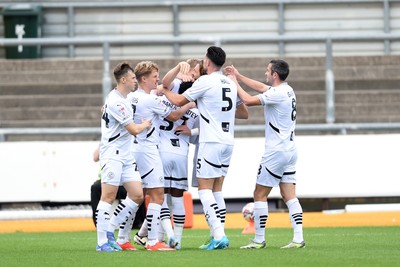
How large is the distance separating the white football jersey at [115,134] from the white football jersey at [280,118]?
1.77 metres

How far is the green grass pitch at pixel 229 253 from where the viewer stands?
1428 cm

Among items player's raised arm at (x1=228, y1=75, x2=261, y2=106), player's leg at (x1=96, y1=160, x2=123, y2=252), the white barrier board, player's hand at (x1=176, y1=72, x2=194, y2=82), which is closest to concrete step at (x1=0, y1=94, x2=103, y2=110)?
the white barrier board

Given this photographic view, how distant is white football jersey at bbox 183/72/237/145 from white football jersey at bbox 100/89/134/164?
2.75ft

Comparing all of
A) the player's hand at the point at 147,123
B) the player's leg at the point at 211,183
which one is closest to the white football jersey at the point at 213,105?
the player's leg at the point at 211,183

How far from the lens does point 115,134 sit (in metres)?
16.0

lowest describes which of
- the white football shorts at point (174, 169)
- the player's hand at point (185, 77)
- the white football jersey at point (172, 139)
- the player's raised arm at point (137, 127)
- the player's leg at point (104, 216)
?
the player's leg at point (104, 216)

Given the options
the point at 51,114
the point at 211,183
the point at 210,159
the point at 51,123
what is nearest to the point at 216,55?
the point at 210,159

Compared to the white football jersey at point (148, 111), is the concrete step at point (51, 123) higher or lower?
lower

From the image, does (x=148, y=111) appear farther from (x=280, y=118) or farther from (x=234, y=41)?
(x=234, y=41)

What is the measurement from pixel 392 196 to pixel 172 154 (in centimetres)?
823

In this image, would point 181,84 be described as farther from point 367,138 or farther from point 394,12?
point 394,12

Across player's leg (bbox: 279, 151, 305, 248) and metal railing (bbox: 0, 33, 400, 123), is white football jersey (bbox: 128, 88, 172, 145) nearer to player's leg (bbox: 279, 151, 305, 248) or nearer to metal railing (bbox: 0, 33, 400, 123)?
player's leg (bbox: 279, 151, 305, 248)

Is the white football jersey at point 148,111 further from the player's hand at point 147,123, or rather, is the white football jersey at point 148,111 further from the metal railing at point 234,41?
the metal railing at point 234,41

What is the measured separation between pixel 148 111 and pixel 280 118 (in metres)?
1.62
